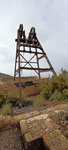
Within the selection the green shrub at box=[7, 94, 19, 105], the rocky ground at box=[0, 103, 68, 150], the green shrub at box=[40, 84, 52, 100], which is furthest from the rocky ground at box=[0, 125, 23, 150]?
the green shrub at box=[40, 84, 52, 100]

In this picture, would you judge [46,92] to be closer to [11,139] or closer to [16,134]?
[16,134]

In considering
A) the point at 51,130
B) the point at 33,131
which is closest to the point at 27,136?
the point at 33,131

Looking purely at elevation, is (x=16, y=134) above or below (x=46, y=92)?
below

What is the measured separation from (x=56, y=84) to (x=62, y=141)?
9.47 feet

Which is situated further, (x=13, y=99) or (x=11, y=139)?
(x=13, y=99)

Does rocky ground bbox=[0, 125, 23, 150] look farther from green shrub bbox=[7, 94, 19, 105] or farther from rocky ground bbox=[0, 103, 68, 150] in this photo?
green shrub bbox=[7, 94, 19, 105]

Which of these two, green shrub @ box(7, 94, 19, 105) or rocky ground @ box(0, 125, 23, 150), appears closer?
rocky ground @ box(0, 125, 23, 150)

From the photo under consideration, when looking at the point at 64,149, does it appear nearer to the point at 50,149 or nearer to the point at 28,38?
the point at 50,149

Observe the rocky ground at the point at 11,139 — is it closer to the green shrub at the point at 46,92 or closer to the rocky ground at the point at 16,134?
the rocky ground at the point at 16,134

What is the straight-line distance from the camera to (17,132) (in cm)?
187

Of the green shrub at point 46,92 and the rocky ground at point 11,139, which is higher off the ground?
the green shrub at point 46,92

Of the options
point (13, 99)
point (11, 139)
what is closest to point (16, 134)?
point (11, 139)

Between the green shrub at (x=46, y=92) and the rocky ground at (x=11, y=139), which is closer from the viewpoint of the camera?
the rocky ground at (x=11, y=139)

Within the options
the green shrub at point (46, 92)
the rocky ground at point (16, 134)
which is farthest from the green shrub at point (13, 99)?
the rocky ground at point (16, 134)
